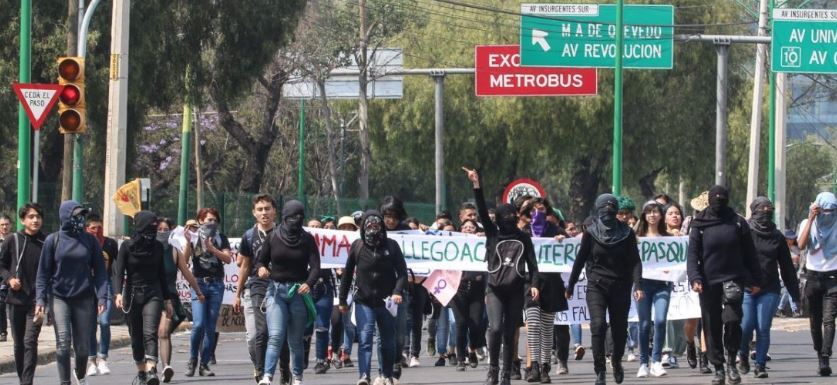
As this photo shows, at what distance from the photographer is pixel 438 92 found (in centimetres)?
4056

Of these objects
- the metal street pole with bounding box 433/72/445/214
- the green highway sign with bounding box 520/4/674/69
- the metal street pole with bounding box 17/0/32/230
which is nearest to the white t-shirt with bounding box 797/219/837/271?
the metal street pole with bounding box 17/0/32/230

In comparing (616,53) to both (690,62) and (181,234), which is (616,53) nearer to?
(181,234)

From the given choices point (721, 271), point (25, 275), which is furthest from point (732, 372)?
point (25, 275)

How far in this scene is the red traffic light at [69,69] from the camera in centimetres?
1941

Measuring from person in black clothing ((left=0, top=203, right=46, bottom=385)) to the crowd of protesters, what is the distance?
0.01m

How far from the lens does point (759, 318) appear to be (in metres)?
15.1

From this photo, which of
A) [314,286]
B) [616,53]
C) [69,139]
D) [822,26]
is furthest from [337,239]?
[822,26]

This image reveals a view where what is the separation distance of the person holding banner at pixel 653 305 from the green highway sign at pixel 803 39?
581 inches

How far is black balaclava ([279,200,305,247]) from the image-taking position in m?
13.3

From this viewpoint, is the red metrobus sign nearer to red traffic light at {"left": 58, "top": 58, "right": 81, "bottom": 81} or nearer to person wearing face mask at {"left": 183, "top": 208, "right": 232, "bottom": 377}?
red traffic light at {"left": 58, "top": 58, "right": 81, "bottom": 81}

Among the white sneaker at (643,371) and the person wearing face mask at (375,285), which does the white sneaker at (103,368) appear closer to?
the person wearing face mask at (375,285)

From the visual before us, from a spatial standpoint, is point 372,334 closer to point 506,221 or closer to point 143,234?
point 506,221

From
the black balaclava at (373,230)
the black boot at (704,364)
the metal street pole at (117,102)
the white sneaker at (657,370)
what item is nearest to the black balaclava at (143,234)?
the black balaclava at (373,230)

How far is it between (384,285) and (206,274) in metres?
2.88
